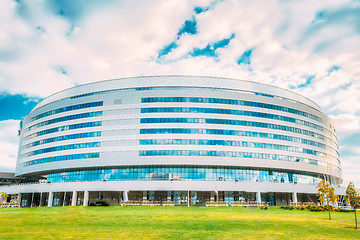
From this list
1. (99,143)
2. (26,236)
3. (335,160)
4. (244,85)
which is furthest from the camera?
(335,160)

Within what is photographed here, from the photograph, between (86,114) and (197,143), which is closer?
(197,143)

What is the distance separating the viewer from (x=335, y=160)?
88375 millimetres

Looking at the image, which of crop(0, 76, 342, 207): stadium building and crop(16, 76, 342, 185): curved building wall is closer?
crop(0, 76, 342, 207): stadium building

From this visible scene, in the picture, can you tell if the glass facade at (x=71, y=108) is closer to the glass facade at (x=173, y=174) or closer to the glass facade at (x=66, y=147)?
the glass facade at (x=66, y=147)

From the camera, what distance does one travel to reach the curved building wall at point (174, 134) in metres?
66.4

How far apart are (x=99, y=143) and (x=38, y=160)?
21455mm

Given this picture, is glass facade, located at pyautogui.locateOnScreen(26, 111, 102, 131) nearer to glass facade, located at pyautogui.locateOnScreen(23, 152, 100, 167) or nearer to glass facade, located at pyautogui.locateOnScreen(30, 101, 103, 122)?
glass facade, located at pyautogui.locateOnScreen(30, 101, 103, 122)

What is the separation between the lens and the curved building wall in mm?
66438

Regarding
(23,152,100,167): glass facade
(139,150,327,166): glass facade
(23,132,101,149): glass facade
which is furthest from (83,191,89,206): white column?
(139,150,327,166): glass facade

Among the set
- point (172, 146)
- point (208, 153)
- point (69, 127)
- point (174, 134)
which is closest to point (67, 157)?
point (69, 127)

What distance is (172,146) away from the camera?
65562 mm

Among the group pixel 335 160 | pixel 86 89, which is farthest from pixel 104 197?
pixel 335 160

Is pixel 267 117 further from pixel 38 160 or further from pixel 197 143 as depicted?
pixel 38 160

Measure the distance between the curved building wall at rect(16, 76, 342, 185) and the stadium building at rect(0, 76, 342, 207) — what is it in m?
0.26
